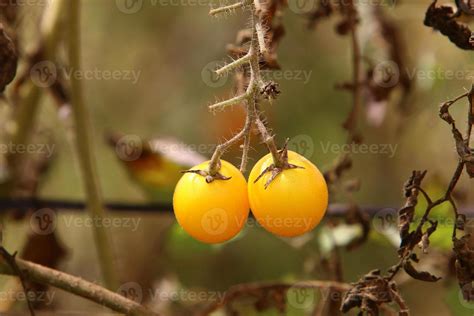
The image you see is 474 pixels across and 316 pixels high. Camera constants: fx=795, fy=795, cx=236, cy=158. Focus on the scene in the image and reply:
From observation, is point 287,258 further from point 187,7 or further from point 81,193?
point 187,7

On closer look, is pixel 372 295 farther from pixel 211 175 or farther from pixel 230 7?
pixel 230 7

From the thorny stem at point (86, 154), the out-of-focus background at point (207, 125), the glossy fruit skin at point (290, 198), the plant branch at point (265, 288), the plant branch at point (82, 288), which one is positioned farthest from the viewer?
the out-of-focus background at point (207, 125)

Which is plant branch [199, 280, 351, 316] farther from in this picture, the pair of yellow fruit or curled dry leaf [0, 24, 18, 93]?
curled dry leaf [0, 24, 18, 93]

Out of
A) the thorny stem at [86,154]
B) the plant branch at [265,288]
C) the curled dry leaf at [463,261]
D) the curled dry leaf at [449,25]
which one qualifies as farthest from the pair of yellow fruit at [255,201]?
the thorny stem at [86,154]

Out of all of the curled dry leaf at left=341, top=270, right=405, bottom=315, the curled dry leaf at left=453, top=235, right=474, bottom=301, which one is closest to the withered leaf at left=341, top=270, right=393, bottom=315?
the curled dry leaf at left=341, top=270, right=405, bottom=315

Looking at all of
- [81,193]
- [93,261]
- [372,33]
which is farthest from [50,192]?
[372,33]

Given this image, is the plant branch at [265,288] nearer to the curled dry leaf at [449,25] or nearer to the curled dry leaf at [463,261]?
the curled dry leaf at [463,261]

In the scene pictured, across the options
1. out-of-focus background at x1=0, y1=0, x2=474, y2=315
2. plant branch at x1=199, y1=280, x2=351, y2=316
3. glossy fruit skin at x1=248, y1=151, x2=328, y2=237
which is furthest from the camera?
out-of-focus background at x1=0, y1=0, x2=474, y2=315
